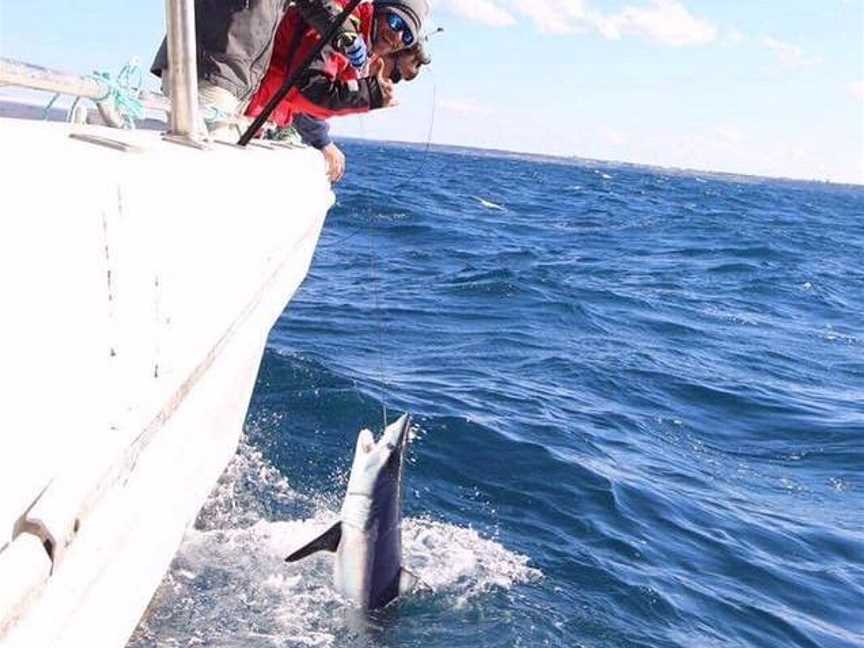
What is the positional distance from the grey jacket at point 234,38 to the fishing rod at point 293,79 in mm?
222

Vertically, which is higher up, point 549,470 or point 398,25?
point 398,25

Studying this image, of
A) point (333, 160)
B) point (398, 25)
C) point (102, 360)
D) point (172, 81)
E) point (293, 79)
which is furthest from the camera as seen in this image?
point (333, 160)

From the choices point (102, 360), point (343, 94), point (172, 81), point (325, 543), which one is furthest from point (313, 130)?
point (102, 360)

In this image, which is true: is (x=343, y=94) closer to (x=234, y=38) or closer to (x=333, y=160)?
(x=333, y=160)

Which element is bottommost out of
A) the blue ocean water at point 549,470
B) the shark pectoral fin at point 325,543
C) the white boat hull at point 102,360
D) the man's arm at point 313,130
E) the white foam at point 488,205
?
the white foam at point 488,205

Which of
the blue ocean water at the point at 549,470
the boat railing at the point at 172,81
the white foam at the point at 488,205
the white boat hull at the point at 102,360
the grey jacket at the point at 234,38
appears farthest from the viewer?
the white foam at the point at 488,205

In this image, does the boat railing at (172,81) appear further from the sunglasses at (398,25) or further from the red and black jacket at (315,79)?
the sunglasses at (398,25)

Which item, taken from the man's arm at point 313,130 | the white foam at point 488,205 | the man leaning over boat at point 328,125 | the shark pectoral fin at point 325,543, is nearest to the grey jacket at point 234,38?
the man leaning over boat at point 328,125

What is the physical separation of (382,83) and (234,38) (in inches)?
55.6

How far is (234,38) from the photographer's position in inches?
139

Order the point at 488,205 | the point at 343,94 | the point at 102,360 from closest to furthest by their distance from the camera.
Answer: the point at 102,360
the point at 343,94
the point at 488,205

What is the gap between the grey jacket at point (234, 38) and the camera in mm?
3508

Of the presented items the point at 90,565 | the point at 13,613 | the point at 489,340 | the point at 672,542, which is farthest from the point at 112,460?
the point at 489,340

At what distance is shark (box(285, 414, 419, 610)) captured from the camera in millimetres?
3666
